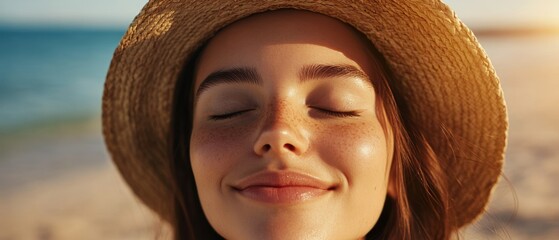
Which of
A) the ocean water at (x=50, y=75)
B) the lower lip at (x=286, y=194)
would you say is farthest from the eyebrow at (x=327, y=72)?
the ocean water at (x=50, y=75)

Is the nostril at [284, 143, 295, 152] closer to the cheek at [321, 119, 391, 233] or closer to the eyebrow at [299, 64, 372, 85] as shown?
the cheek at [321, 119, 391, 233]

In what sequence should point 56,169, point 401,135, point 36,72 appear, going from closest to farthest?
point 401,135 → point 56,169 → point 36,72

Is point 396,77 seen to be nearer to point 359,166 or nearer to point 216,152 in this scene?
point 359,166

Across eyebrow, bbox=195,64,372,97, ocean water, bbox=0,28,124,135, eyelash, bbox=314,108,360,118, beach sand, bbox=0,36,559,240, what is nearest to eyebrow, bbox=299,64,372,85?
eyebrow, bbox=195,64,372,97

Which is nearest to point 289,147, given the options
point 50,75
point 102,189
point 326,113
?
point 326,113

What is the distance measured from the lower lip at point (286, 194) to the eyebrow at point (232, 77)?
319 millimetres

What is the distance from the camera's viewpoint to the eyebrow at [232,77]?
2010 millimetres

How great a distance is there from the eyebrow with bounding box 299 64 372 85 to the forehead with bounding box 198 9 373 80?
50mm

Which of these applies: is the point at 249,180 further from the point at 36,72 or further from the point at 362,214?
the point at 36,72

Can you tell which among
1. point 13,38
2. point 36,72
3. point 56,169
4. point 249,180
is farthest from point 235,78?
point 13,38

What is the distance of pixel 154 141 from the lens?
264cm

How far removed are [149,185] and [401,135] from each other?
1.08 meters

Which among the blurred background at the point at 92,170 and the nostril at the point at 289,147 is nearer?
the nostril at the point at 289,147

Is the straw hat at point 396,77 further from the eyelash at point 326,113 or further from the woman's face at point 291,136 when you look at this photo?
the eyelash at point 326,113
